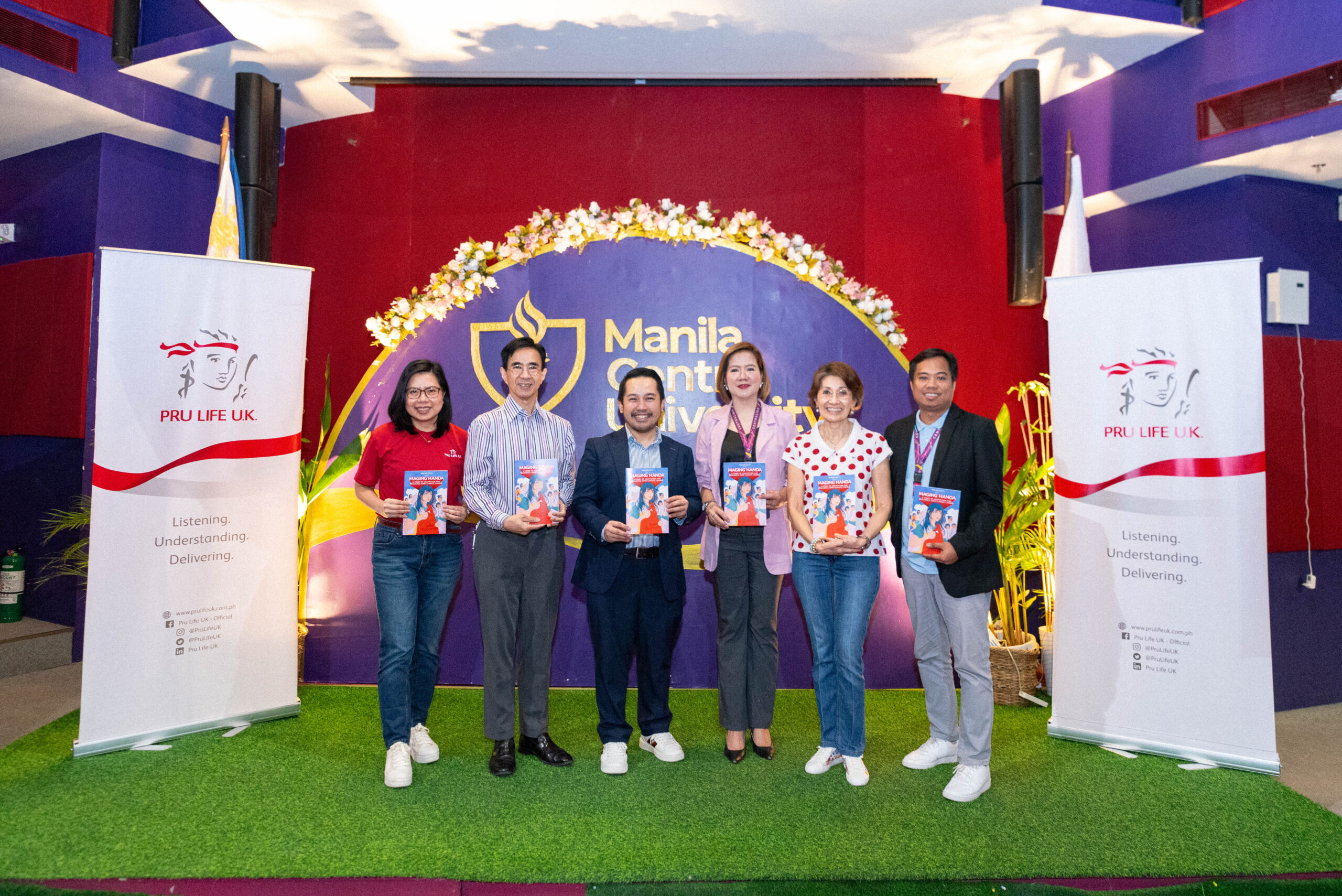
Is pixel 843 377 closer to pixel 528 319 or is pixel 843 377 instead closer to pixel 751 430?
pixel 751 430

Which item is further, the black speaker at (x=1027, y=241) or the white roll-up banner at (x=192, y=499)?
the black speaker at (x=1027, y=241)

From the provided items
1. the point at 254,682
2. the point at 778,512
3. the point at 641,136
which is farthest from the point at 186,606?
the point at 641,136

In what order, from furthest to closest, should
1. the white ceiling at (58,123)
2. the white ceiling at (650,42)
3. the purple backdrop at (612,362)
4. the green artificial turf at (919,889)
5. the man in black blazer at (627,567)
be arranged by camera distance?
the purple backdrop at (612,362)
the white ceiling at (58,123)
the white ceiling at (650,42)
the man in black blazer at (627,567)
the green artificial turf at (919,889)

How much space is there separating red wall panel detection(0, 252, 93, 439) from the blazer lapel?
4969mm

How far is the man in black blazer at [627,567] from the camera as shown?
3.10 metres

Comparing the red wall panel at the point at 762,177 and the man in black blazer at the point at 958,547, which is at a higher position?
the red wall panel at the point at 762,177

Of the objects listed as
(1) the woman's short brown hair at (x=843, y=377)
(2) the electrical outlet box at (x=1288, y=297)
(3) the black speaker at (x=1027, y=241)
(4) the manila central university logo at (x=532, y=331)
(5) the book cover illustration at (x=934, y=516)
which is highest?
(3) the black speaker at (x=1027, y=241)

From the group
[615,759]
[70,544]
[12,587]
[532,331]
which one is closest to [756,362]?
[532,331]

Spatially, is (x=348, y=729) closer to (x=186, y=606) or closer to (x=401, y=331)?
(x=186, y=606)

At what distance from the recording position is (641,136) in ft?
15.1

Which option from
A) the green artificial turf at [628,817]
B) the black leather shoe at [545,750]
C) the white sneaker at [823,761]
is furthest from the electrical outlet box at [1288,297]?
the black leather shoe at [545,750]

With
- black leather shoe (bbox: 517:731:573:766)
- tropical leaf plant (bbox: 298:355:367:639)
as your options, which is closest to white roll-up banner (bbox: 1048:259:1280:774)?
black leather shoe (bbox: 517:731:573:766)

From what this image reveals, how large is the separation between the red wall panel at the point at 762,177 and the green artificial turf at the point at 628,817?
7.60 ft

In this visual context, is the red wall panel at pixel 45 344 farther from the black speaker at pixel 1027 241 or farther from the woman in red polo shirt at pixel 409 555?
the black speaker at pixel 1027 241
